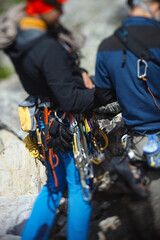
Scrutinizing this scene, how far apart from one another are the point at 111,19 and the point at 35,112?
5892 millimetres

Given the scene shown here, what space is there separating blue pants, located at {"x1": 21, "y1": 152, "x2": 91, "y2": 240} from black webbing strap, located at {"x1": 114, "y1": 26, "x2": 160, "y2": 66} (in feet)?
3.85

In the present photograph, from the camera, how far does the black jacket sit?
207cm

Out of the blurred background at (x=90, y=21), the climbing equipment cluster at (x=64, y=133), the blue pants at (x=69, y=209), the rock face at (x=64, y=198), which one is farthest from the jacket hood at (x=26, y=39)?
the blurred background at (x=90, y=21)

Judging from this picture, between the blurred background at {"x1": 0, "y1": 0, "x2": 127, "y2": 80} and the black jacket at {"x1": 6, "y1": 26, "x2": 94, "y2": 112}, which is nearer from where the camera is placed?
the black jacket at {"x1": 6, "y1": 26, "x2": 94, "y2": 112}

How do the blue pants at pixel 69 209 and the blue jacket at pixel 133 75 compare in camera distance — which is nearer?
the blue jacket at pixel 133 75

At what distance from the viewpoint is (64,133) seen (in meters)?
2.49

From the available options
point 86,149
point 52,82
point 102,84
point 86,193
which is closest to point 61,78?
point 52,82

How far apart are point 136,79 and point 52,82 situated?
0.72 meters

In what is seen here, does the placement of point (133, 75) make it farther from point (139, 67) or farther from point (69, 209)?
point (69, 209)

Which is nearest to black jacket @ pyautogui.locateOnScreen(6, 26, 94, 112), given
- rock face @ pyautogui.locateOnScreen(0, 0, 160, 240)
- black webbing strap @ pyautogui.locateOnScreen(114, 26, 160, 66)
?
black webbing strap @ pyautogui.locateOnScreen(114, 26, 160, 66)

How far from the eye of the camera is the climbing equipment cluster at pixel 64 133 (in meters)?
2.47

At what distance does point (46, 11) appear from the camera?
2090 mm

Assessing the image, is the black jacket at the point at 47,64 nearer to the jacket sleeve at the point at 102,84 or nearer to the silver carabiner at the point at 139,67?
the jacket sleeve at the point at 102,84

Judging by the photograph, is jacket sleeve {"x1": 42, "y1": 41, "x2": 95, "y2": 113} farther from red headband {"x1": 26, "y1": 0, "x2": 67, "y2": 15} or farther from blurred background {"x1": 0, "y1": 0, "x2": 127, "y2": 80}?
blurred background {"x1": 0, "y1": 0, "x2": 127, "y2": 80}
